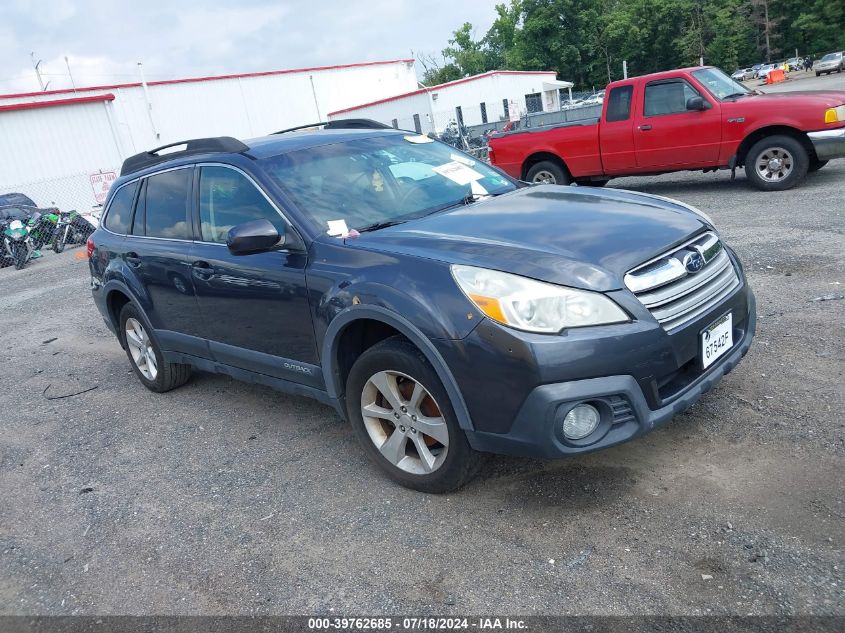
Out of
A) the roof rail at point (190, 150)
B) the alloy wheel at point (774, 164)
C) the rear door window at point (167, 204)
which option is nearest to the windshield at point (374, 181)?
the roof rail at point (190, 150)

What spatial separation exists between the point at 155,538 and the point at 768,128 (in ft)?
29.5

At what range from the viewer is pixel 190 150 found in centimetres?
465

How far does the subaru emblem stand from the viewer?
123 inches

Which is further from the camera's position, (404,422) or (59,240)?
(59,240)

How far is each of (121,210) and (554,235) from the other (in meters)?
3.69

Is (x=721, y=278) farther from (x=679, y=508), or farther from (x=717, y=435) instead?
(x=679, y=508)

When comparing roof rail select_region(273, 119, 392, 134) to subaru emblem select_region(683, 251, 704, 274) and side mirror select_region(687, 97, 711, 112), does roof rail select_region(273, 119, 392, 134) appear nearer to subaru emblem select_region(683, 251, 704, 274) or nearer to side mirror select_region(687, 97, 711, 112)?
subaru emblem select_region(683, 251, 704, 274)

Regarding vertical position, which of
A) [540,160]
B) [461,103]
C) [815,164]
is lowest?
[815,164]

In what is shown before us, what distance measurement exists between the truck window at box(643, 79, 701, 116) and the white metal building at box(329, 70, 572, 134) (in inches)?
828

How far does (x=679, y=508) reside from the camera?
9.78 feet

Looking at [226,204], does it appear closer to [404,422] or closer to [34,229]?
[404,422]

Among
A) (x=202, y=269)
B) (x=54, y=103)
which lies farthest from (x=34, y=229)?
(x=202, y=269)

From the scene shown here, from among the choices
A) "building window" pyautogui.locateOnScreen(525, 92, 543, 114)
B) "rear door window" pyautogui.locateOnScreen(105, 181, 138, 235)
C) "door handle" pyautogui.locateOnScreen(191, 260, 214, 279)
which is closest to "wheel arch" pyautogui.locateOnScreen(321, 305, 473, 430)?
"door handle" pyautogui.locateOnScreen(191, 260, 214, 279)

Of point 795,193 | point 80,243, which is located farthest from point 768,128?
point 80,243
